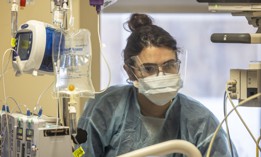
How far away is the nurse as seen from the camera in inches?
99.3

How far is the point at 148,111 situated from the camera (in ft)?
8.80

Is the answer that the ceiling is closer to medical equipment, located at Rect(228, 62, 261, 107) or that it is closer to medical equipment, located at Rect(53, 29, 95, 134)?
medical equipment, located at Rect(53, 29, 95, 134)

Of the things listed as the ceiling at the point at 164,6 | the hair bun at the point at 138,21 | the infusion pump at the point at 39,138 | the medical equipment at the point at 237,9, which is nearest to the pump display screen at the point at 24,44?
the infusion pump at the point at 39,138

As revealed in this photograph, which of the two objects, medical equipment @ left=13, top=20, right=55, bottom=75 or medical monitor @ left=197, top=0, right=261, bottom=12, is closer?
medical monitor @ left=197, top=0, right=261, bottom=12

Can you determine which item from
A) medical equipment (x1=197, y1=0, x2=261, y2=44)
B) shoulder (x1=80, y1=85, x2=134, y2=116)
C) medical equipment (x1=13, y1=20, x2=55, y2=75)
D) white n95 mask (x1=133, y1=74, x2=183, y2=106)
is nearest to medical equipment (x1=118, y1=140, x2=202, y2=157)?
medical equipment (x1=197, y1=0, x2=261, y2=44)

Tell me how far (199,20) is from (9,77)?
4.91 feet

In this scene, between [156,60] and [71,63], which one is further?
[156,60]

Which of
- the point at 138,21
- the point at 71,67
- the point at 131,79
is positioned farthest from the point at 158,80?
the point at 71,67

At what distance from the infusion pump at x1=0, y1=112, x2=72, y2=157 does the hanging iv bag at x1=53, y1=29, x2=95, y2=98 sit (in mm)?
172

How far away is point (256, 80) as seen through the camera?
1.68m

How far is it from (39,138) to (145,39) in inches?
45.5

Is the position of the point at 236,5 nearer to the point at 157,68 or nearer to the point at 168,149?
the point at 168,149

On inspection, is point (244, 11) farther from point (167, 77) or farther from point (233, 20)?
point (233, 20)

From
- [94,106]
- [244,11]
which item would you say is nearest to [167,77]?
[94,106]
